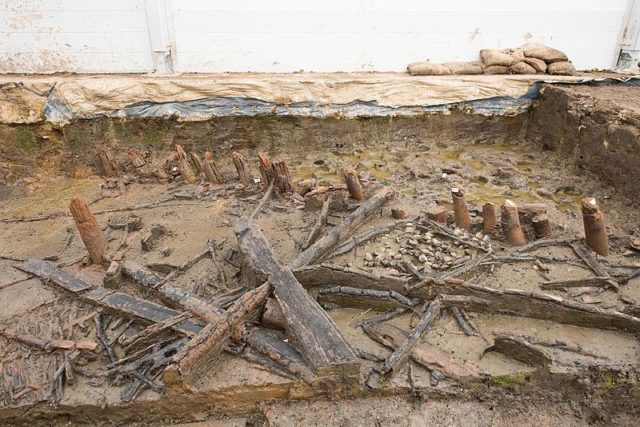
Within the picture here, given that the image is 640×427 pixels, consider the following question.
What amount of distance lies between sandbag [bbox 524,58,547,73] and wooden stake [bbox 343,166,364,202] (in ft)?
17.1

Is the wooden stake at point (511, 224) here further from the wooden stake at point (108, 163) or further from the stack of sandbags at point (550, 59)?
the wooden stake at point (108, 163)

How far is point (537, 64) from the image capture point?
8.00m

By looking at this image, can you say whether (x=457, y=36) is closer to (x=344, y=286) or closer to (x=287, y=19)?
(x=287, y=19)

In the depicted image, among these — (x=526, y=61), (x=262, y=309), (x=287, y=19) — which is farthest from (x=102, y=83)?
(x=526, y=61)

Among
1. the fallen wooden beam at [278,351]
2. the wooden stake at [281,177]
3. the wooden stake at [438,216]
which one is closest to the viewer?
the fallen wooden beam at [278,351]

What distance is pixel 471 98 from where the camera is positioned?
7699 millimetres

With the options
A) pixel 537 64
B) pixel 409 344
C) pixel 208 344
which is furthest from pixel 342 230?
pixel 537 64

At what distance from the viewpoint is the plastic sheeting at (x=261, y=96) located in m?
6.96

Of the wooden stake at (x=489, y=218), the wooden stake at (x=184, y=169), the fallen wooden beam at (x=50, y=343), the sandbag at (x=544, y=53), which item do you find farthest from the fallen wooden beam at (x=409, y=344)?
the sandbag at (x=544, y=53)

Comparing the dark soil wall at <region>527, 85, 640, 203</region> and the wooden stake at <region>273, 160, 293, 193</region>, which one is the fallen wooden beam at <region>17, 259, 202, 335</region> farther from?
the dark soil wall at <region>527, 85, 640, 203</region>

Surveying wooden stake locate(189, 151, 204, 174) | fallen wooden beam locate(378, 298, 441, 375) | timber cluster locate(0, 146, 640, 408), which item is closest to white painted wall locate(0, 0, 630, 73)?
wooden stake locate(189, 151, 204, 174)

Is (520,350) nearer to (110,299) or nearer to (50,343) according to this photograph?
(110,299)

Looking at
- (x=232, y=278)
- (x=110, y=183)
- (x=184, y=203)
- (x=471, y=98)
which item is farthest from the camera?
(x=471, y=98)

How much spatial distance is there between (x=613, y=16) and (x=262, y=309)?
32.0 feet
